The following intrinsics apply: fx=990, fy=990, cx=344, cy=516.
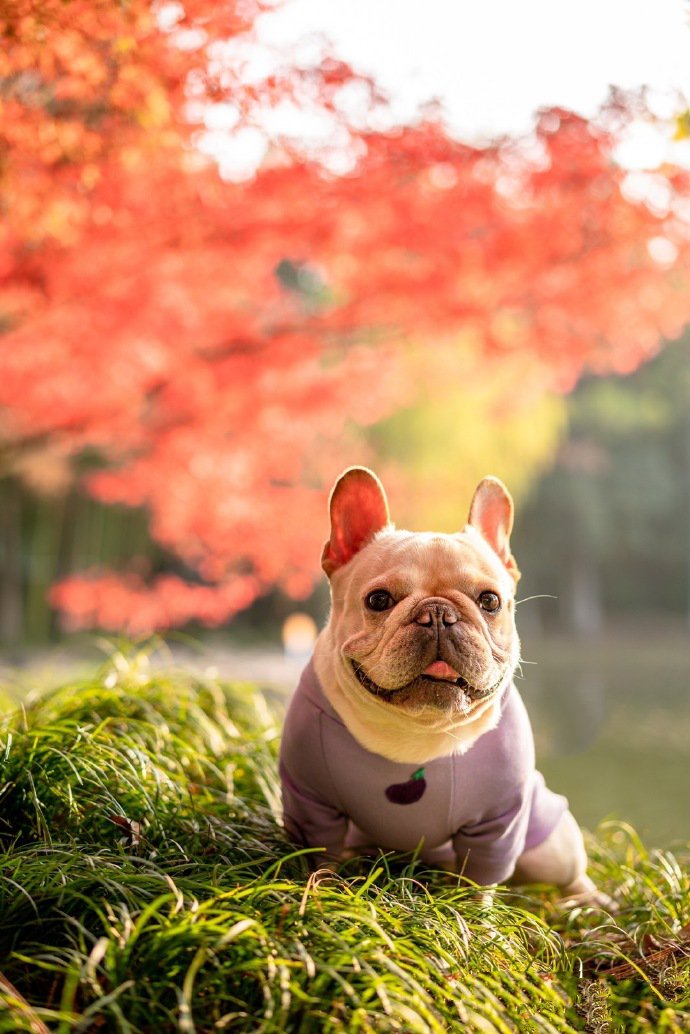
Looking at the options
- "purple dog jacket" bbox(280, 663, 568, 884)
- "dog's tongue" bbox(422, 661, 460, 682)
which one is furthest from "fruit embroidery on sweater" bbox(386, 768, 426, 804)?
"dog's tongue" bbox(422, 661, 460, 682)

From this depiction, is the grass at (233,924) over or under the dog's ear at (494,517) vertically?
under

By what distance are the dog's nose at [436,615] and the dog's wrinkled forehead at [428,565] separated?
8cm

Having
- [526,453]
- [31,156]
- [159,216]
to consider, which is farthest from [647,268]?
[526,453]

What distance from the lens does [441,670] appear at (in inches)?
89.7

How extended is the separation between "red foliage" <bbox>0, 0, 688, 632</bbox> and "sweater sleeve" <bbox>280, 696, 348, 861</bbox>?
99.4 inches

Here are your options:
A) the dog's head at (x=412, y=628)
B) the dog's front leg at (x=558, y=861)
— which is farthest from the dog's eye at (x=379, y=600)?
the dog's front leg at (x=558, y=861)

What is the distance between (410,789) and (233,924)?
2.24 feet

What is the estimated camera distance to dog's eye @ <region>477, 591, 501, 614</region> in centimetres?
244

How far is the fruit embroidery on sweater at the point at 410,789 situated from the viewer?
2.48m

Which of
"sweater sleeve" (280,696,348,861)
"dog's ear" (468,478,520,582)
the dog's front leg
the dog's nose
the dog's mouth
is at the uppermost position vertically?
"dog's ear" (468,478,520,582)

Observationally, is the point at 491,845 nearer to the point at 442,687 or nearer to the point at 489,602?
the point at 442,687

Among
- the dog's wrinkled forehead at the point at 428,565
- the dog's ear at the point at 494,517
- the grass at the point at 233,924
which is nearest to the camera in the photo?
the grass at the point at 233,924

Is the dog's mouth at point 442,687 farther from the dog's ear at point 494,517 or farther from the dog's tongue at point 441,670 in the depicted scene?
the dog's ear at point 494,517

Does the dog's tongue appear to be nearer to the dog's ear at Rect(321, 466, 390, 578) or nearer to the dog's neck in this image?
the dog's neck
